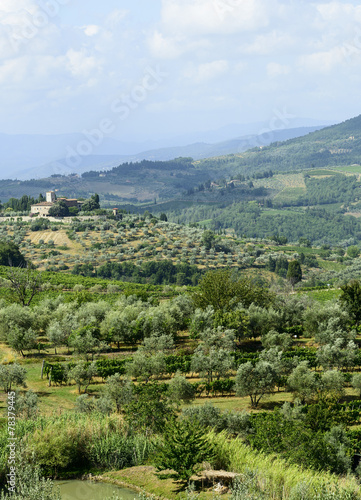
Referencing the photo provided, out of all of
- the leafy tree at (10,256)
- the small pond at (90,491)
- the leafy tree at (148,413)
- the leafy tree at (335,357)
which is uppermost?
the leafy tree at (10,256)

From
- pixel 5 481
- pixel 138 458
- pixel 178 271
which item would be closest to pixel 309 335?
pixel 138 458

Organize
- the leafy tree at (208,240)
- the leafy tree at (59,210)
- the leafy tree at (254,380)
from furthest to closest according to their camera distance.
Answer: the leafy tree at (59,210), the leafy tree at (208,240), the leafy tree at (254,380)

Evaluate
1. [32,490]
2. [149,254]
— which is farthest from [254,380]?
[149,254]

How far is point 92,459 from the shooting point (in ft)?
83.1

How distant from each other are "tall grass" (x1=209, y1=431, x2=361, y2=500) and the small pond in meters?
4.26

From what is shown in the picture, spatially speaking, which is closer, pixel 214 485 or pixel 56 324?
pixel 214 485

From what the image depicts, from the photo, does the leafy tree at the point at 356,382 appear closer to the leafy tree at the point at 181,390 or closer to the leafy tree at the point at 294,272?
the leafy tree at the point at 181,390

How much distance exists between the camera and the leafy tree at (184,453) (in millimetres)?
21594

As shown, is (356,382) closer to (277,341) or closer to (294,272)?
(277,341)

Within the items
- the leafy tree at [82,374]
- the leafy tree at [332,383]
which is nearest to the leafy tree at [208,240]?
the leafy tree at [82,374]

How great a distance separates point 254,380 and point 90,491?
16.9 m

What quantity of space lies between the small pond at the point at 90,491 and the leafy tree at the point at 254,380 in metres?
15.5

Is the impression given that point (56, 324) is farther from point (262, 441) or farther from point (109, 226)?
point (109, 226)

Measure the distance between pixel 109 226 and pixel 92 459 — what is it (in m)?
125
